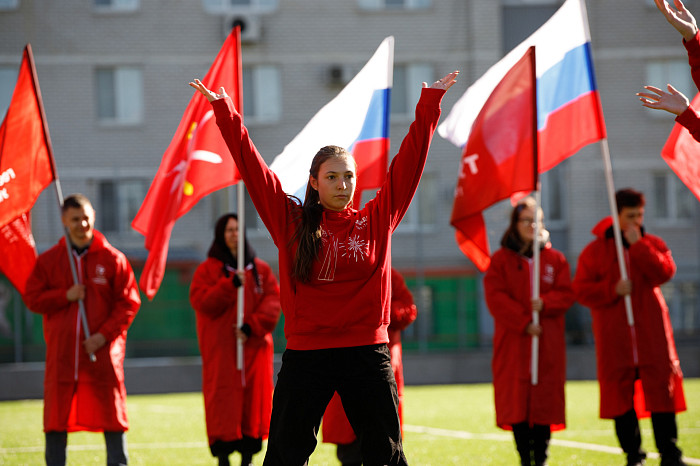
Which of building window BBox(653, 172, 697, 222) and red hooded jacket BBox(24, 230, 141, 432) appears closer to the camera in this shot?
red hooded jacket BBox(24, 230, 141, 432)

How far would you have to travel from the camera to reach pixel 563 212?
2597 cm

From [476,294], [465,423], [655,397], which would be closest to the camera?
[655,397]

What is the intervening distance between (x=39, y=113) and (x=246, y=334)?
91.1 inches

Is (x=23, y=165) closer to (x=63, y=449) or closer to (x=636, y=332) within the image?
(x=63, y=449)

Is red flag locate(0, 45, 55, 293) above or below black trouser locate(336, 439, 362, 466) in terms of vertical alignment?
above

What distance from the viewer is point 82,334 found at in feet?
23.4

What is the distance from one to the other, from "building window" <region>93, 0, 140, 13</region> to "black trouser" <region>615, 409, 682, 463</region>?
20979mm

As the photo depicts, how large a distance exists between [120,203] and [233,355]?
16001mm

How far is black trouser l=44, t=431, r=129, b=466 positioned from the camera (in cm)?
691

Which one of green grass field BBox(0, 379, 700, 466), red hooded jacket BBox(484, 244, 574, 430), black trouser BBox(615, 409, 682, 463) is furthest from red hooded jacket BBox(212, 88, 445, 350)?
green grass field BBox(0, 379, 700, 466)

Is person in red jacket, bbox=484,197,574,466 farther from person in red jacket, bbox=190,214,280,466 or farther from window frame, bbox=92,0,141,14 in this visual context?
window frame, bbox=92,0,141,14

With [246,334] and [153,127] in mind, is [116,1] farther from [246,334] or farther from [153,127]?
[246,334]

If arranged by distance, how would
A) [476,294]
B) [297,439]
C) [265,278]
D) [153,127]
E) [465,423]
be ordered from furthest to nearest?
[153,127], [476,294], [465,423], [265,278], [297,439]

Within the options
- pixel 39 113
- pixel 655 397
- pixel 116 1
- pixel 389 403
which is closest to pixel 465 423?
pixel 655 397
